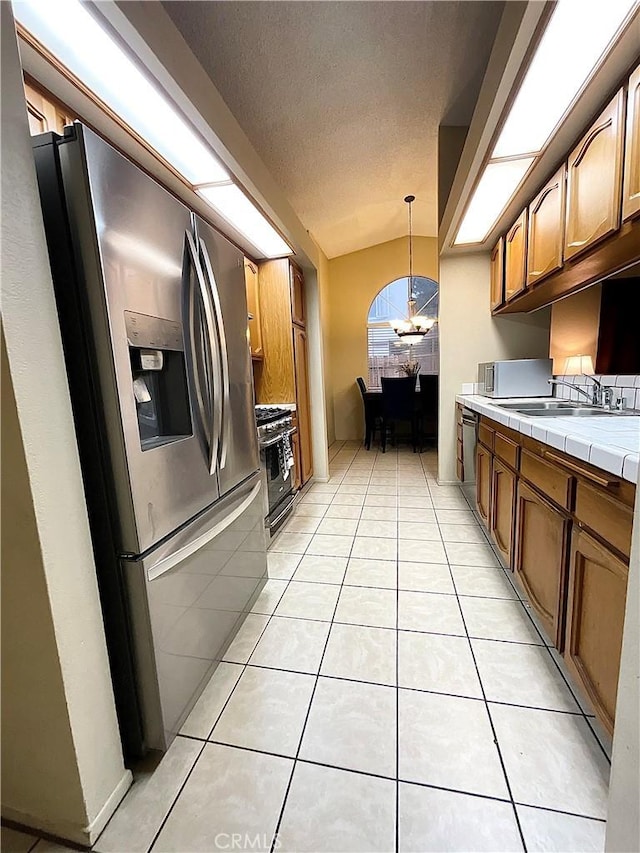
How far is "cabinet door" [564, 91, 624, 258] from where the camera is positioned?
53.1 inches

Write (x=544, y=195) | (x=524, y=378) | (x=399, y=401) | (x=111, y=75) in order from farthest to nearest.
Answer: (x=399, y=401), (x=524, y=378), (x=544, y=195), (x=111, y=75)

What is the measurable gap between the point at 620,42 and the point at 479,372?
229 centimetres

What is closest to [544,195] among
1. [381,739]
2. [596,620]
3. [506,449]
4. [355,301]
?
[506,449]

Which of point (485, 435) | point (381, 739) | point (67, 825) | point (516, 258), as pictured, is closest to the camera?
point (67, 825)

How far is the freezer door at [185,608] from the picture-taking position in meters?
1.00

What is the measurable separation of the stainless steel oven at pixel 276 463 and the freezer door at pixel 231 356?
500 millimetres

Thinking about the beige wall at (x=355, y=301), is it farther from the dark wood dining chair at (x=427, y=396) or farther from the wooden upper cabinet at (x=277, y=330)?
the wooden upper cabinet at (x=277, y=330)

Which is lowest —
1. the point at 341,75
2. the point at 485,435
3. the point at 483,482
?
the point at 483,482

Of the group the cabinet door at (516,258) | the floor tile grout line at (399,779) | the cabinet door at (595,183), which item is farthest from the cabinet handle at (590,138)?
the floor tile grout line at (399,779)

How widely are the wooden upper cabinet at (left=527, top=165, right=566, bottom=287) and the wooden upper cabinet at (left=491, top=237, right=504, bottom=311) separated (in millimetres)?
572

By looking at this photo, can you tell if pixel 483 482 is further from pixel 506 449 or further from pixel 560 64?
pixel 560 64

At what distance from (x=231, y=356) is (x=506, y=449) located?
4.70ft

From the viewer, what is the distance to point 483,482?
237 centimetres

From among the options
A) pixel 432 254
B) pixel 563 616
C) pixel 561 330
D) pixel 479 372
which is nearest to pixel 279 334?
pixel 479 372
